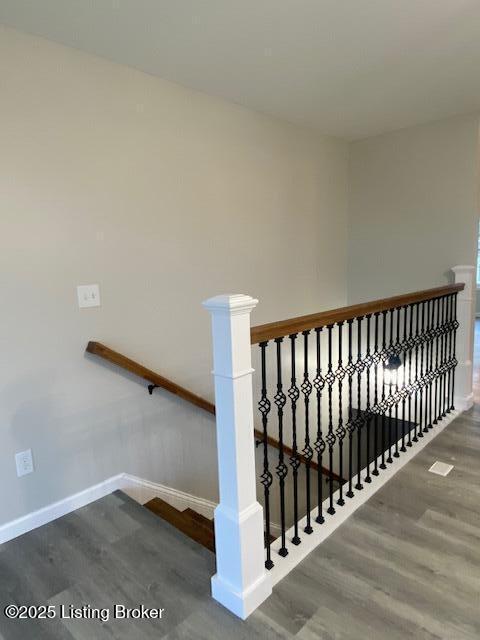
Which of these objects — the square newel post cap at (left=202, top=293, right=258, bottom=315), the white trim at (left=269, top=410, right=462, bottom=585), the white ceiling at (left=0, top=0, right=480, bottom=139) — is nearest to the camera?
the square newel post cap at (left=202, top=293, right=258, bottom=315)

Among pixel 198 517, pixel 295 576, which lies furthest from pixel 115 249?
pixel 295 576

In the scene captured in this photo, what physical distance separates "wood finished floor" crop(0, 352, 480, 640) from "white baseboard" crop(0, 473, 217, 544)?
5 centimetres

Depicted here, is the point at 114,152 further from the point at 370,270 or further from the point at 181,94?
the point at 370,270

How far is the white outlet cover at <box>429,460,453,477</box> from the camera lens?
242 centimetres

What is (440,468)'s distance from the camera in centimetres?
248

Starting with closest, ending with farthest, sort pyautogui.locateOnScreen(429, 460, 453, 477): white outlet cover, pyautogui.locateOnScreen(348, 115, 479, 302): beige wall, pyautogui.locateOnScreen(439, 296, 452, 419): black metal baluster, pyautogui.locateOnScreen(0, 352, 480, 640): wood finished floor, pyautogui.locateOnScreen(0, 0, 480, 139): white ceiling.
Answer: pyautogui.locateOnScreen(0, 352, 480, 640): wood finished floor → pyautogui.locateOnScreen(0, 0, 480, 139): white ceiling → pyautogui.locateOnScreen(429, 460, 453, 477): white outlet cover → pyautogui.locateOnScreen(439, 296, 452, 419): black metal baluster → pyautogui.locateOnScreen(348, 115, 479, 302): beige wall

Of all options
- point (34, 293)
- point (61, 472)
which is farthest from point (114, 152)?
point (61, 472)

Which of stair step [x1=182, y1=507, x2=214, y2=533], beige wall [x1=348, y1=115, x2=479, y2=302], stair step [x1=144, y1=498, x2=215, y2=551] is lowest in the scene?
stair step [x1=182, y1=507, x2=214, y2=533]

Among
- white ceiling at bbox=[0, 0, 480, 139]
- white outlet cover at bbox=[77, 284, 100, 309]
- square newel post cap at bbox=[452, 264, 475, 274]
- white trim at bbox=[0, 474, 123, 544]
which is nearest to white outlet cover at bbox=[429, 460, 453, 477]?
square newel post cap at bbox=[452, 264, 475, 274]

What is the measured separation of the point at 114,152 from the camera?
2.29 metres

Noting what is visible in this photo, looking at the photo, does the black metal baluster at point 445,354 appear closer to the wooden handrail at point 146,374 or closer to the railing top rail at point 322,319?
the railing top rail at point 322,319

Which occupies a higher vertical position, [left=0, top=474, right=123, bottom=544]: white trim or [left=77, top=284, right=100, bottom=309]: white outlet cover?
[left=77, top=284, right=100, bottom=309]: white outlet cover

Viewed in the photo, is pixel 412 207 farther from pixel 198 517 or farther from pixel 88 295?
pixel 198 517

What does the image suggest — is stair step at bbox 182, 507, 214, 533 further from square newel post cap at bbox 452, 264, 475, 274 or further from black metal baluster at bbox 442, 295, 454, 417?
square newel post cap at bbox 452, 264, 475, 274
